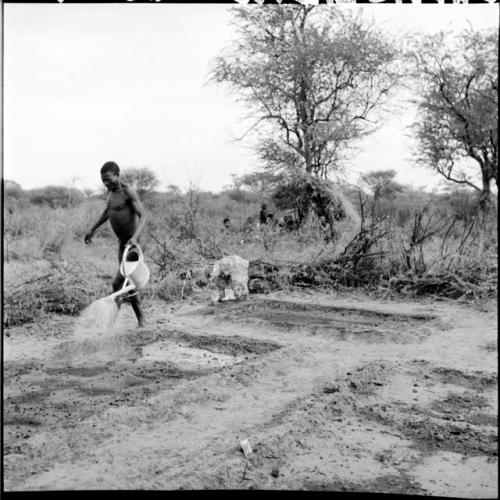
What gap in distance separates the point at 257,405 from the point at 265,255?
14.1 ft

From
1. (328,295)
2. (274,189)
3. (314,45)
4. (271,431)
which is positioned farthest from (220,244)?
(271,431)

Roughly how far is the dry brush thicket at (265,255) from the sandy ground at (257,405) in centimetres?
77

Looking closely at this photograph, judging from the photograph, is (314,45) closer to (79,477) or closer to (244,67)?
(244,67)

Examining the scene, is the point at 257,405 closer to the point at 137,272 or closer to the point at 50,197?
the point at 137,272

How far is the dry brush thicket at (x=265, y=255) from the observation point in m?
6.18

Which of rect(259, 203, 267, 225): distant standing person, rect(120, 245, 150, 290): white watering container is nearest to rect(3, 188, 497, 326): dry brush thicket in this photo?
rect(259, 203, 267, 225): distant standing person

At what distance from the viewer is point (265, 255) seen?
7.51 metres

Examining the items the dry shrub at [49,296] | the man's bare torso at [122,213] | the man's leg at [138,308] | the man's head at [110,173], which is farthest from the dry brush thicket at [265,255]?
the man's head at [110,173]

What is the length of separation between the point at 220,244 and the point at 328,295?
5.18 ft

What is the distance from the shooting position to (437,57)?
6.70 metres

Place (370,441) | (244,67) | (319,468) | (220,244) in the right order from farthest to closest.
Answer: (220,244), (244,67), (370,441), (319,468)

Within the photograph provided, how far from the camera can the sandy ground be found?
2.32 metres

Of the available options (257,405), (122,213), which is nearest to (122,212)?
(122,213)

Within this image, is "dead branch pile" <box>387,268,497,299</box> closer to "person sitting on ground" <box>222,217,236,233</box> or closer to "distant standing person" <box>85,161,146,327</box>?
"person sitting on ground" <box>222,217,236,233</box>
